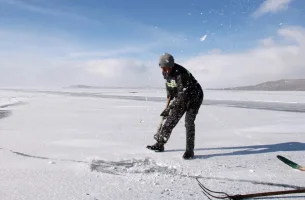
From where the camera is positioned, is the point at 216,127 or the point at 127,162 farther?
the point at 216,127

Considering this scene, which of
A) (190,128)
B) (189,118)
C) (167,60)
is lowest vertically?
(190,128)

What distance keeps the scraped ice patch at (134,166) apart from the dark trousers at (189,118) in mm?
675

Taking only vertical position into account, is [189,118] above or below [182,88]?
below

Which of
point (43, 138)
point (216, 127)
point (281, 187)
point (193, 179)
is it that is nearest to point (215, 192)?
point (193, 179)

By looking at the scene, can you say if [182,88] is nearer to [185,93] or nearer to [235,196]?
[185,93]

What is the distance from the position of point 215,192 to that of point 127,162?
1603 mm

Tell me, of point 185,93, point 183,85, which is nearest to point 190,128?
point 185,93

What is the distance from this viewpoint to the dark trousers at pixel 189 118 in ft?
16.2

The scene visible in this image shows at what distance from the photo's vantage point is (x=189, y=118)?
5.00 meters

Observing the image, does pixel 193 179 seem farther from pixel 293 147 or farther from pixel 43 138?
pixel 43 138

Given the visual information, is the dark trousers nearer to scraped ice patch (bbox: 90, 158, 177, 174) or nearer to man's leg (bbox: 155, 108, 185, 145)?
man's leg (bbox: 155, 108, 185, 145)

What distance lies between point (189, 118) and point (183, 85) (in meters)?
0.50

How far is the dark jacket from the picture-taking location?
4969 mm

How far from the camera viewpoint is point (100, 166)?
14.1 feet
